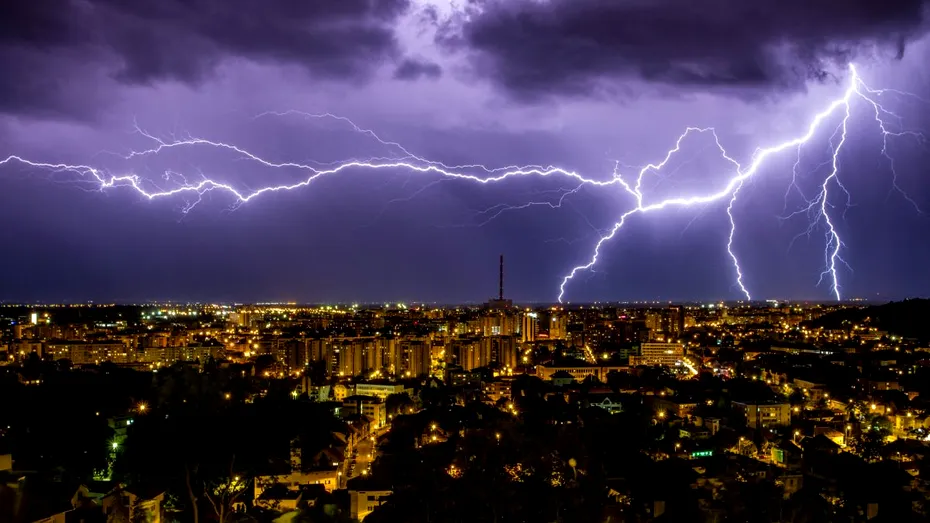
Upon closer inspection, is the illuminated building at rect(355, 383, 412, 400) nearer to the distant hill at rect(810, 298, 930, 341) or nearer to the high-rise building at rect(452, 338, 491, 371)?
the high-rise building at rect(452, 338, 491, 371)

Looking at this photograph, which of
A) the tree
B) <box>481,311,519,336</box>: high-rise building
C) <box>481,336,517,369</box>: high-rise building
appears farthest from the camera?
<box>481,311,519,336</box>: high-rise building

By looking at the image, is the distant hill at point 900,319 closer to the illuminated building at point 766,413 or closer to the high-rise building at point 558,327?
the high-rise building at point 558,327

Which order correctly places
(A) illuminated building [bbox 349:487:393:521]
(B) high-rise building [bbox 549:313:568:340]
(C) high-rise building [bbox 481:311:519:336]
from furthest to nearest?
1. (B) high-rise building [bbox 549:313:568:340]
2. (C) high-rise building [bbox 481:311:519:336]
3. (A) illuminated building [bbox 349:487:393:521]

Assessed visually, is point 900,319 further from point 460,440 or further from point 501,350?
point 460,440

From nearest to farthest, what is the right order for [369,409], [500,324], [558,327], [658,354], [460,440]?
[460,440] < [369,409] < [658,354] < [500,324] < [558,327]

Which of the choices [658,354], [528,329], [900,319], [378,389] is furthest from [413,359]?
[900,319]

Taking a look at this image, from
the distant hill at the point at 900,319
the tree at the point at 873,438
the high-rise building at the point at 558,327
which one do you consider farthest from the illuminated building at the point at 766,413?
the high-rise building at the point at 558,327

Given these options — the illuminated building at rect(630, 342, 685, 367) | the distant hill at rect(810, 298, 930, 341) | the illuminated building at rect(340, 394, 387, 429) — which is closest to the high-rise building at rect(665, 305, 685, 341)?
the distant hill at rect(810, 298, 930, 341)

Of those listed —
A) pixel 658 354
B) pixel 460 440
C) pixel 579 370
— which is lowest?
pixel 579 370

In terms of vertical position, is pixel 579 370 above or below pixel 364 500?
below
